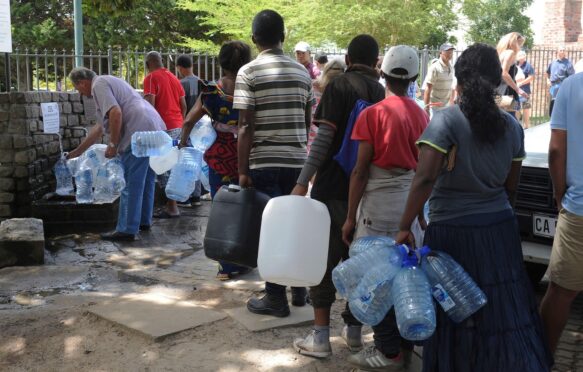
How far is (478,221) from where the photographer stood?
3246mm

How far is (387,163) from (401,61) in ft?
1.73

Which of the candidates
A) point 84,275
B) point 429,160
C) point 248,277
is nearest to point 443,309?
point 429,160

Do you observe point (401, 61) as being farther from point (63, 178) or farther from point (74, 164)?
point (63, 178)

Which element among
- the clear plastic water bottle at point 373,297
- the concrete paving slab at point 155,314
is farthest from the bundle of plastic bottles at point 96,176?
the clear plastic water bottle at point 373,297

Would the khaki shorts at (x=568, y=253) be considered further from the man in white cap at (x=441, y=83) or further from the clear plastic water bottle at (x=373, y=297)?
the man in white cap at (x=441, y=83)

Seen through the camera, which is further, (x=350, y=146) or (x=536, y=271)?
(x=536, y=271)

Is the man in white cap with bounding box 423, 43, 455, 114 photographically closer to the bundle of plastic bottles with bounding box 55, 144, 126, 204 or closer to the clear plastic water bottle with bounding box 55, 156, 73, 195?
the bundle of plastic bottles with bounding box 55, 144, 126, 204

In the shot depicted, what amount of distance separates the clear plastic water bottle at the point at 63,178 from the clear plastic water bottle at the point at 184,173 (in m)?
1.84

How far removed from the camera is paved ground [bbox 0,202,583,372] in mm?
3996

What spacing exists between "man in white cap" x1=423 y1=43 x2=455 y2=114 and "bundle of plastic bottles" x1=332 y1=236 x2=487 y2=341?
829 cm

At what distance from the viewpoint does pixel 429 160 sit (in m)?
3.13

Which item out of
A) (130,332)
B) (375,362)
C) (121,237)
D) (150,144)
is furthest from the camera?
(121,237)

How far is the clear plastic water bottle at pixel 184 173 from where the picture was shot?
23.3 ft

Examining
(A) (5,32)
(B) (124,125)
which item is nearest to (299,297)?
(B) (124,125)
